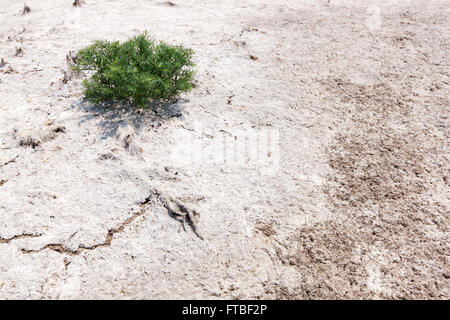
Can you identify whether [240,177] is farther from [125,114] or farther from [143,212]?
[125,114]

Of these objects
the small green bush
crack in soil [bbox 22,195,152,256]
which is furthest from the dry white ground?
the small green bush

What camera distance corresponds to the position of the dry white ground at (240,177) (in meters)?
2.22

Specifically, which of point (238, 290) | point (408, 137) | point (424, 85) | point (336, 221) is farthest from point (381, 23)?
point (238, 290)

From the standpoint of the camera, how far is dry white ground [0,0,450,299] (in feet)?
7.28

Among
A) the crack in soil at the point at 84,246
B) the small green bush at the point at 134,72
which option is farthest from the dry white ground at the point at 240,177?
the small green bush at the point at 134,72

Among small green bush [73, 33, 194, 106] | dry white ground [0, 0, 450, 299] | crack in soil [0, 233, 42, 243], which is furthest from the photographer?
small green bush [73, 33, 194, 106]

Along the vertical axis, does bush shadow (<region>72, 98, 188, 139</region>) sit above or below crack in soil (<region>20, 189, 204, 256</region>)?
above

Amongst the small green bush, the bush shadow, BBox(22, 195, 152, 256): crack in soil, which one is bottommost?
BBox(22, 195, 152, 256): crack in soil

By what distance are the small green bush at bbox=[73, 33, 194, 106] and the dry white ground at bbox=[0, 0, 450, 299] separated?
191mm

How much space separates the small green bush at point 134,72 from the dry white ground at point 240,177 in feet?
0.63

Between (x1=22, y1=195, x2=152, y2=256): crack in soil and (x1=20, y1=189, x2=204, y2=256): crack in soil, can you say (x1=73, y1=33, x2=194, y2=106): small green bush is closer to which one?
(x1=20, y1=189, x2=204, y2=256): crack in soil

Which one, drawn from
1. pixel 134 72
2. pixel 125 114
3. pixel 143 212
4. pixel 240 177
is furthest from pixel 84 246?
pixel 134 72

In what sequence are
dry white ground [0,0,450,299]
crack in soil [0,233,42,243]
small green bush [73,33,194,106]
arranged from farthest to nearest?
1. small green bush [73,33,194,106]
2. crack in soil [0,233,42,243]
3. dry white ground [0,0,450,299]

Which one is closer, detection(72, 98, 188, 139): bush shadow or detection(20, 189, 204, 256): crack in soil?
detection(20, 189, 204, 256): crack in soil
